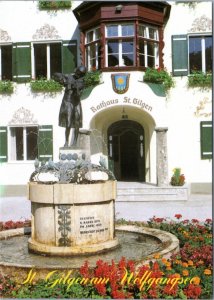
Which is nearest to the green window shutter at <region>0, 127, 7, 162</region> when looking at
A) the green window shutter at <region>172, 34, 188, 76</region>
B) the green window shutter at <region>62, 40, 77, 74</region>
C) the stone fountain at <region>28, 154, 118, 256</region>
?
the green window shutter at <region>62, 40, 77, 74</region>

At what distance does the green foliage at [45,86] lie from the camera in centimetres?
1695

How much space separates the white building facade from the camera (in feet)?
51.5

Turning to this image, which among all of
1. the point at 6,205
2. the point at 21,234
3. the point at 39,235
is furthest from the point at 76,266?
the point at 6,205

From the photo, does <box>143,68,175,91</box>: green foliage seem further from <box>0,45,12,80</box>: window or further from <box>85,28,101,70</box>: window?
<box>0,45,12,80</box>: window

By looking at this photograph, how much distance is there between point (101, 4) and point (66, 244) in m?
11.3

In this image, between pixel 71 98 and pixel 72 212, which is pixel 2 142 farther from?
pixel 72 212

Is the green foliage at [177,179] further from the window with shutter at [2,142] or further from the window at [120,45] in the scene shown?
the window with shutter at [2,142]

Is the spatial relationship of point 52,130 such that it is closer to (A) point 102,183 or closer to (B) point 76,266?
(A) point 102,183

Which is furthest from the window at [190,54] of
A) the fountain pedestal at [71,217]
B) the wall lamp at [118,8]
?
the fountain pedestal at [71,217]

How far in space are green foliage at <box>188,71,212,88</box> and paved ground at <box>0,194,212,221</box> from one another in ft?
14.3

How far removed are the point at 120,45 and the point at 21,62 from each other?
4.30m

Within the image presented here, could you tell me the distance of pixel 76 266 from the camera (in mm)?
5832

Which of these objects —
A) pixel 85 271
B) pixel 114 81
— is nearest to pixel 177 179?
pixel 114 81

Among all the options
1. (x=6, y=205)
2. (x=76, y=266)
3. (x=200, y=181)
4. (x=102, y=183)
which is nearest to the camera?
(x=76, y=266)
